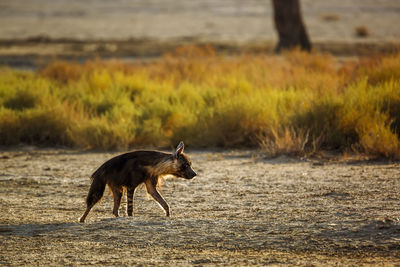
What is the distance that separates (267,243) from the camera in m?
7.67

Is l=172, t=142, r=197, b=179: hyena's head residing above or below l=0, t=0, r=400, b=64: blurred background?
above

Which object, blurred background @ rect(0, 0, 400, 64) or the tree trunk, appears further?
blurred background @ rect(0, 0, 400, 64)

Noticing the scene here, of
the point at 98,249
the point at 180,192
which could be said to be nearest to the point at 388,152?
the point at 180,192

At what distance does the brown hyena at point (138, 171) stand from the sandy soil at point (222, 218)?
40 centimetres

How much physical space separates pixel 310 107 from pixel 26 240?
7803 millimetres

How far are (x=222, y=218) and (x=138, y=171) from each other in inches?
46.6

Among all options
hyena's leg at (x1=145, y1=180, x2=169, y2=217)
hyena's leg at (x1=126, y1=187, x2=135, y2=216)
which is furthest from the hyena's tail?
hyena's leg at (x1=145, y1=180, x2=169, y2=217)

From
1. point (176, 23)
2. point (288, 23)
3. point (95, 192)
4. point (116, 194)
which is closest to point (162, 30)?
point (176, 23)

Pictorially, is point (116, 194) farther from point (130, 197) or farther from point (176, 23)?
point (176, 23)

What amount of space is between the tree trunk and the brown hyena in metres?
21.6

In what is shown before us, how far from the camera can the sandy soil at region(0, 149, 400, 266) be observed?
7328mm

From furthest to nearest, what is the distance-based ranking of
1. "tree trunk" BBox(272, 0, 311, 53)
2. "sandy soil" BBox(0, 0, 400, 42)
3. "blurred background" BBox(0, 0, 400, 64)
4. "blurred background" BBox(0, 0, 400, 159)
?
"sandy soil" BBox(0, 0, 400, 42) → "blurred background" BBox(0, 0, 400, 64) → "tree trunk" BBox(272, 0, 311, 53) → "blurred background" BBox(0, 0, 400, 159)

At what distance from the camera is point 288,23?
1176 inches

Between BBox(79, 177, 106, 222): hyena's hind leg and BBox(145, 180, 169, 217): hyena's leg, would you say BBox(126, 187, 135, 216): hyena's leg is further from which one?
BBox(79, 177, 106, 222): hyena's hind leg
